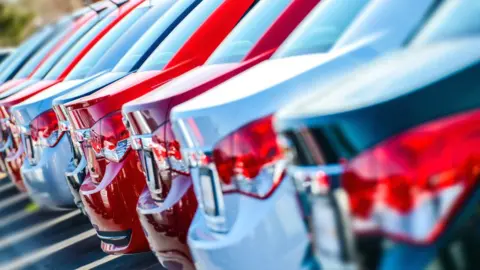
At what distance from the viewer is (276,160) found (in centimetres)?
343

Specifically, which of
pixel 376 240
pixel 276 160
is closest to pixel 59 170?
pixel 276 160

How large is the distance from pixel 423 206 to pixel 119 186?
11.5 ft

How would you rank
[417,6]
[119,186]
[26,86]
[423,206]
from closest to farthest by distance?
[423,206], [417,6], [119,186], [26,86]

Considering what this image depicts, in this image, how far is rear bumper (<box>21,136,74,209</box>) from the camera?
725cm

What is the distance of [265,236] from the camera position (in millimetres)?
3449

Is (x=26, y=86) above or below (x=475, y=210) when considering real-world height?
above

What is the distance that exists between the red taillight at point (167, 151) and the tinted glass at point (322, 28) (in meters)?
0.67

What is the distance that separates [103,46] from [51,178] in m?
1.39

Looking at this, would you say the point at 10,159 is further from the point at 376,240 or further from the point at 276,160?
the point at 376,240

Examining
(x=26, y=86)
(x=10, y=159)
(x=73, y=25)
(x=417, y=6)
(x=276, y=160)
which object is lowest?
(x=276, y=160)

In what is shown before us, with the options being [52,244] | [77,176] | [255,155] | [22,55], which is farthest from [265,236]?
[22,55]

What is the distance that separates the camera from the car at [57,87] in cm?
765

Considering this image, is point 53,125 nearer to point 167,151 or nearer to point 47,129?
point 47,129

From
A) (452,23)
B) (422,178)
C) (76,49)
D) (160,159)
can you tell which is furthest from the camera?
(76,49)
